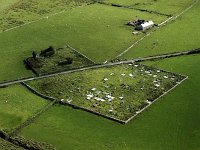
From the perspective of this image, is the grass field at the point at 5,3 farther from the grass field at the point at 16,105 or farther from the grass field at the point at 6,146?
the grass field at the point at 6,146

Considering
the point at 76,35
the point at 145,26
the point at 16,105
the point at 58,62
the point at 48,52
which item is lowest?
the point at 16,105

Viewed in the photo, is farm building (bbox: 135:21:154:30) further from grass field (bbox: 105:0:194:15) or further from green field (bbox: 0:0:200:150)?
grass field (bbox: 105:0:194:15)

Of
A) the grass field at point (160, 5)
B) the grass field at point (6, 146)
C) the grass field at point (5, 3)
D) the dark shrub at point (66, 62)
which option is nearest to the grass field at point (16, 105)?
the grass field at point (6, 146)

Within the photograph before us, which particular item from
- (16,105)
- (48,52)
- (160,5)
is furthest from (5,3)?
(16,105)

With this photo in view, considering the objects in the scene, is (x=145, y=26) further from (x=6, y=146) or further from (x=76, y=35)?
(x=6, y=146)

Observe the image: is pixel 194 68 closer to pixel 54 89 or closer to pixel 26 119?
pixel 54 89

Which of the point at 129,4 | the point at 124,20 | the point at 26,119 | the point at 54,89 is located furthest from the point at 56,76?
the point at 129,4
